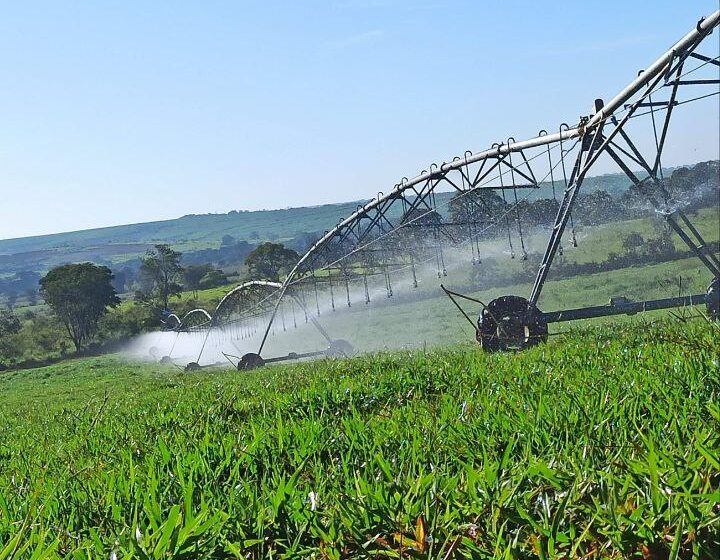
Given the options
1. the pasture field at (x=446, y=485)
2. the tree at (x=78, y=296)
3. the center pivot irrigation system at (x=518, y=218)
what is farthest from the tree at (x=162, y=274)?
the pasture field at (x=446, y=485)

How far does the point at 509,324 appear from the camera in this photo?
12688 millimetres

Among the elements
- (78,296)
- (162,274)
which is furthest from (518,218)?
(162,274)

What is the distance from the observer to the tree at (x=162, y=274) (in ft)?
339

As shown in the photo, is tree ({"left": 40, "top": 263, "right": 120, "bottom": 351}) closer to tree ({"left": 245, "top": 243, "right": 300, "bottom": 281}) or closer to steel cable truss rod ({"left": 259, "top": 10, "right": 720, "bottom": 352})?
tree ({"left": 245, "top": 243, "right": 300, "bottom": 281})

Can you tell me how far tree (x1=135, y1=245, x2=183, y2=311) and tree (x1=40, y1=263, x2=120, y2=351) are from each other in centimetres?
1172

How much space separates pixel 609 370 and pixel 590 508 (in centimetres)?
288

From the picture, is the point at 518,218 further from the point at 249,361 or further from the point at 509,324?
the point at 249,361

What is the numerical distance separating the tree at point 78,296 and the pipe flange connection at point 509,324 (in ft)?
261

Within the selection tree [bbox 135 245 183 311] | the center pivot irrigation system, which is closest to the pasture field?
the center pivot irrigation system

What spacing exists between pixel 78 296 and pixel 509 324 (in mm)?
82743

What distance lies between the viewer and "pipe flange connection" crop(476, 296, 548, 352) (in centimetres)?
1230

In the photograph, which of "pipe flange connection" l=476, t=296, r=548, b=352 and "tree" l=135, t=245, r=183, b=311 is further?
"tree" l=135, t=245, r=183, b=311

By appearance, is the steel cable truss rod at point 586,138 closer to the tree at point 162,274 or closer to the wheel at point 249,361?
the wheel at point 249,361

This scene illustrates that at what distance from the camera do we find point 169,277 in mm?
106562
